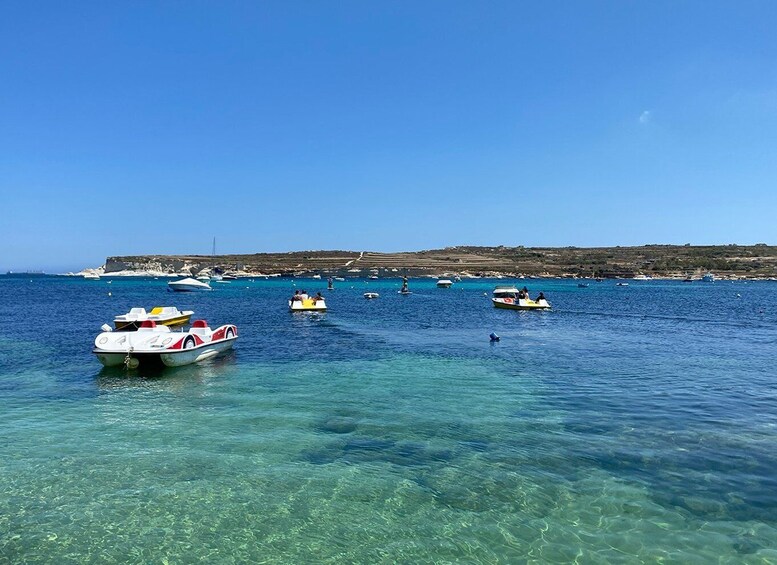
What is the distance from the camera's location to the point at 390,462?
39.6ft

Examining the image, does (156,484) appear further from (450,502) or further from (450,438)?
(450,438)

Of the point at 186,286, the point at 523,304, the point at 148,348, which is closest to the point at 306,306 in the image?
the point at 523,304

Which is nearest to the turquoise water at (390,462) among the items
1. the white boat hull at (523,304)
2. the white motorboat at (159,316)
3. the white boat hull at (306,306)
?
the white motorboat at (159,316)

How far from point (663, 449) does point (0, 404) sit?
20.1 metres

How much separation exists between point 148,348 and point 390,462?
1599cm

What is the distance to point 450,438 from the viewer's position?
13852 mm

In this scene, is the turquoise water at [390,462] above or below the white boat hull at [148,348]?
below

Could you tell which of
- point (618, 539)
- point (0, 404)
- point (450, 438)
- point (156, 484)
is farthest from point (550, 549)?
point (0, 404)

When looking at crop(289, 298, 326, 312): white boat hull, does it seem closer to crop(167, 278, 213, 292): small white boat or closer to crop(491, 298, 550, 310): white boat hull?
crop(491, 298, 550, 310): white boat hull

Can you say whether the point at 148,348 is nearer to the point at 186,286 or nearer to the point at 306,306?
the point at 306,306

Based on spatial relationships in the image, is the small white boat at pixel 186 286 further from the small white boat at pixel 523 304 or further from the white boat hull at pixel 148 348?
the white boat hull at pixel 148 348

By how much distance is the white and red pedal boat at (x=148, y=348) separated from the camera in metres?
23.5

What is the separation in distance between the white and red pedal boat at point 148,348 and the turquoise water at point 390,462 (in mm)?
682

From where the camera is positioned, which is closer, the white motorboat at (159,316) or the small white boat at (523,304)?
the white motorboat at (159,316)
